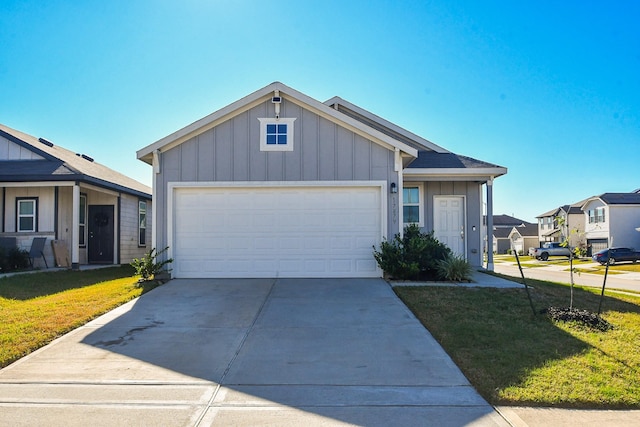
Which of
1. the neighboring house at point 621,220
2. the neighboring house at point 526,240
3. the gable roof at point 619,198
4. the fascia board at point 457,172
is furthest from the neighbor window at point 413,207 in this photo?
the neighboring house at point 526,240

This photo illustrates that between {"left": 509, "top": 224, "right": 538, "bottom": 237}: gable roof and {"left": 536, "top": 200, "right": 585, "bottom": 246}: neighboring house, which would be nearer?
{"left": 536, "top": 200, "right": 585, "bottom": 246}: neighboring house

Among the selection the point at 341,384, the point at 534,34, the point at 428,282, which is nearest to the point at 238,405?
the point at 341,384

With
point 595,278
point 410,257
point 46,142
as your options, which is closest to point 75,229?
point 46,142

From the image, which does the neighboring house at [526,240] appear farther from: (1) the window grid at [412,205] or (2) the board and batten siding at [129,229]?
(2) the board and batten siding at [129,229]

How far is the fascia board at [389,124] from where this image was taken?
45.1 feet

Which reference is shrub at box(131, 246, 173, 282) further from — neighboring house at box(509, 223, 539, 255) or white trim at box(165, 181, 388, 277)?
neighboring house at box(509, 223, 539, 255)

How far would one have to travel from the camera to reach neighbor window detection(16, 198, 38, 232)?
1397 cm

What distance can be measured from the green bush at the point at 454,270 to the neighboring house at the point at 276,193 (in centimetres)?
134

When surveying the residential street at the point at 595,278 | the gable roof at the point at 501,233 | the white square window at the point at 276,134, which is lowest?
the residential street at the point at 595,278

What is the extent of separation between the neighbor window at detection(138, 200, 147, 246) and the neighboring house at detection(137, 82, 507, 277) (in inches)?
330

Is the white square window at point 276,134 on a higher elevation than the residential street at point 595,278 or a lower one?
higher

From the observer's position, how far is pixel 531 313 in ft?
23.4

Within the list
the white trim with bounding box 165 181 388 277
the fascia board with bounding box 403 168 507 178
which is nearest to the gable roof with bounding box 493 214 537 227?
the fascia board with bounding box 403 168 507 178

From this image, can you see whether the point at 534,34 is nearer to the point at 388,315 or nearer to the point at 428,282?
the point at 428,282
